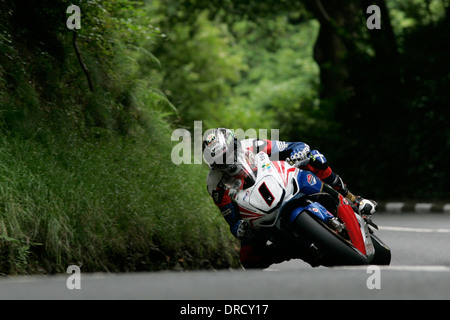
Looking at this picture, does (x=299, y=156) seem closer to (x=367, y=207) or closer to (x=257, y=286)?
(x=367, y=207)

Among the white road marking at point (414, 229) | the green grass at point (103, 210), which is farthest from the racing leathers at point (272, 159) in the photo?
the white road marking at point (414, 229)

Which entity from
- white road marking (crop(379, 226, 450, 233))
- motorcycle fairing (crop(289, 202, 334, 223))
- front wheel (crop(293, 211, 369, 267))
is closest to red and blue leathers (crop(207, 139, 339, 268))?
motorcycle fairing (crop(289, 202, 334, 223))

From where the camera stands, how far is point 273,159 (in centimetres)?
820

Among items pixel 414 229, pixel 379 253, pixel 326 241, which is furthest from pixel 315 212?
pixel 414 229

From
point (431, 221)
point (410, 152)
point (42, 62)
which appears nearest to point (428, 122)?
point (410, 152)

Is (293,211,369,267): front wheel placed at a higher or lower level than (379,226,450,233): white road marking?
higher

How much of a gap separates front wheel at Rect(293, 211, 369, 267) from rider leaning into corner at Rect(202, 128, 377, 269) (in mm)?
525

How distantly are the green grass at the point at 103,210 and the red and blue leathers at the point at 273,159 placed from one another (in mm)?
1469

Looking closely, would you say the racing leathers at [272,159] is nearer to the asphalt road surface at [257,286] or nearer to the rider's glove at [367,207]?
the rider's glove at [367,207]

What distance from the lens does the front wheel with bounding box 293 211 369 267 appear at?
7.31m

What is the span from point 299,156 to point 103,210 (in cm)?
223

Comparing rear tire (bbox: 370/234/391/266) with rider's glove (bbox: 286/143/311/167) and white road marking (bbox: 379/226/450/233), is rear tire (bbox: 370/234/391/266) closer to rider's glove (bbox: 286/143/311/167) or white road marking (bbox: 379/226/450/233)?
rider's glove (bbox: 286/143/311/167)

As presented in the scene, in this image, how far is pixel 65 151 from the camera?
9.62 metres
